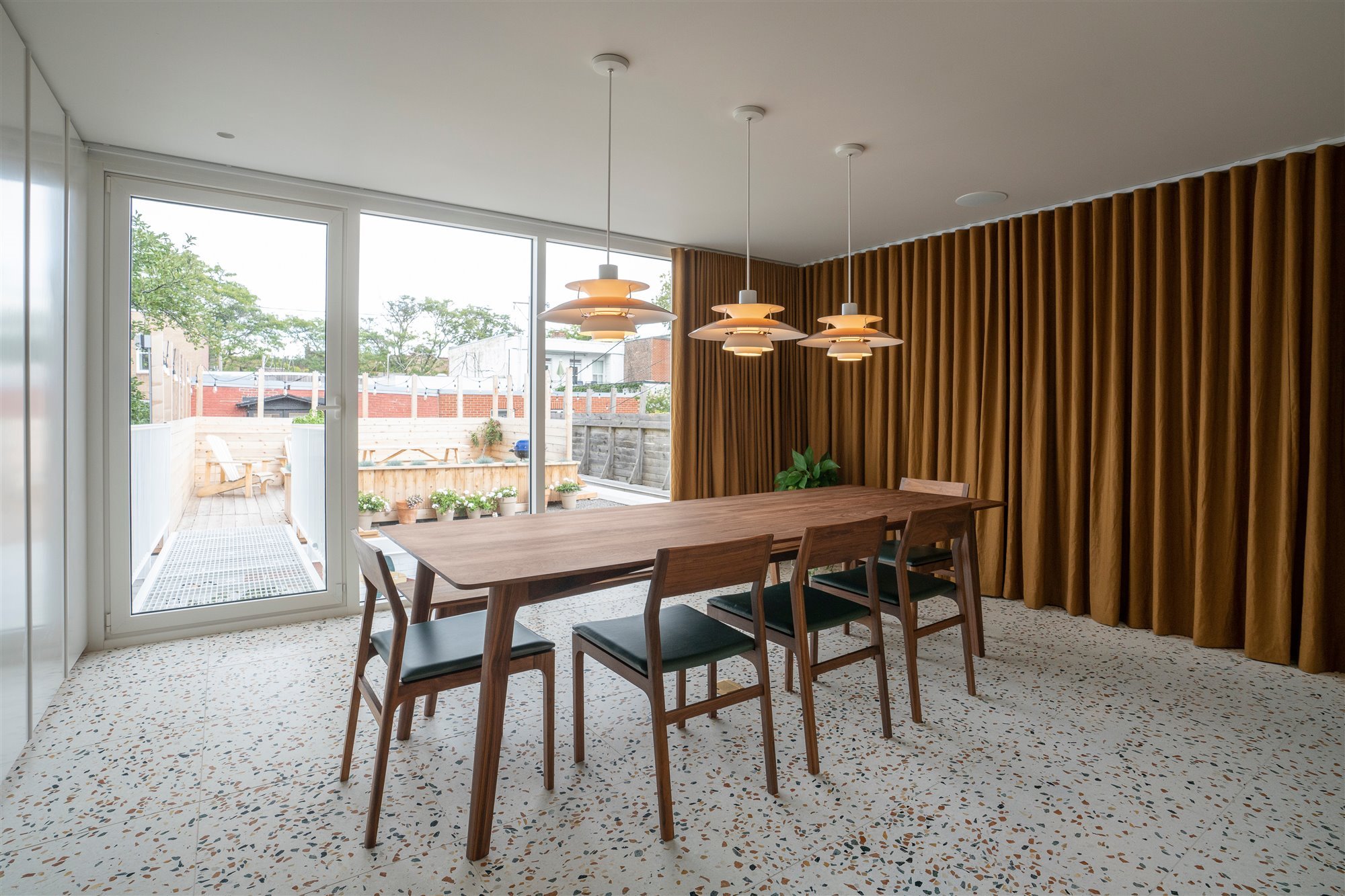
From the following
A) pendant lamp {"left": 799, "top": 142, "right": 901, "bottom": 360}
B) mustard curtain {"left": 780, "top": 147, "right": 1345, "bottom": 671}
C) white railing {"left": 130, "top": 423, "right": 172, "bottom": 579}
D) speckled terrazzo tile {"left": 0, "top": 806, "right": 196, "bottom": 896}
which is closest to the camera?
speckled terrazzo tile {"left": 0, "top": 806, "right": 196, "bottom": 896}

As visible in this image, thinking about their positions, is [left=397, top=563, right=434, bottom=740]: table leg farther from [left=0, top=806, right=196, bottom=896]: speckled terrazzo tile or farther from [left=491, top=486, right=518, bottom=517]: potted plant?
[left=491, top=486, right=518, bottom=517]: potted plant

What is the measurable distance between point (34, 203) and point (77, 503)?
1451 mm

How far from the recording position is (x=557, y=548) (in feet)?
7.66

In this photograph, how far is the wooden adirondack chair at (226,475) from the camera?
3.78m

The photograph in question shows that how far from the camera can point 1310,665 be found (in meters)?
3.21

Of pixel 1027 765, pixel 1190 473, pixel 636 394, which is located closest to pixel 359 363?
pixel 636 394

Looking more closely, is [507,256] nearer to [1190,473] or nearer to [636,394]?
[636,394]

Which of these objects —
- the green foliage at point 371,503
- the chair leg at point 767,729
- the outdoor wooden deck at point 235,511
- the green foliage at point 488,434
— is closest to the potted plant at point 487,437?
the green foliage at point 488,434

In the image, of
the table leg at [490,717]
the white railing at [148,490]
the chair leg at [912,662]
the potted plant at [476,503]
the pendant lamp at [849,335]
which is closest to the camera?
the table leg at [490,717]

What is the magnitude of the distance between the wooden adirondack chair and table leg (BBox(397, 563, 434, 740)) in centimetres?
195

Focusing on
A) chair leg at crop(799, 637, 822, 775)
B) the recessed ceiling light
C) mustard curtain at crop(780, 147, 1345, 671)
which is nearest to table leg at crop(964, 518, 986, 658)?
mustard curtain at crop(780, 147, 1345, 671)

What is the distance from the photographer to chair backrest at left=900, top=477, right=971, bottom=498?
3.80 meters

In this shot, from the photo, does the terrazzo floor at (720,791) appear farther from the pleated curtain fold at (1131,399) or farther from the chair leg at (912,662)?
the pleated curtain fold at (1131,399)

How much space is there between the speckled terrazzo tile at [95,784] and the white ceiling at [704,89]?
2.55m
